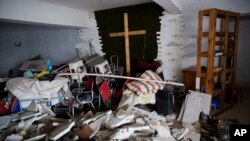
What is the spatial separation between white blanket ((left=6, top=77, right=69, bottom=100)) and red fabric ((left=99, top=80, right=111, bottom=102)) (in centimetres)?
81

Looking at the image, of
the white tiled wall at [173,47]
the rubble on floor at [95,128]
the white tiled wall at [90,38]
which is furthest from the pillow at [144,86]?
the white tiled wall at [90,38]

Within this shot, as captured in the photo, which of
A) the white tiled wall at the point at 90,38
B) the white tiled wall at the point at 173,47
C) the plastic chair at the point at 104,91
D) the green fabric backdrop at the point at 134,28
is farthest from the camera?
the white tiled wall at the point at 90,38

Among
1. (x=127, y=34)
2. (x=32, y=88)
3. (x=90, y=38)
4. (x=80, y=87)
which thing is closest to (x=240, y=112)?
(x=127, y=34)

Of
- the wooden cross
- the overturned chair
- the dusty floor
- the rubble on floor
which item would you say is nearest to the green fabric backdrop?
the wooden cross

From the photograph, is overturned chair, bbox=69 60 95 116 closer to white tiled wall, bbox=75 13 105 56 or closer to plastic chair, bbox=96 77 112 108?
plastic chair, bbox=96 77 112 108

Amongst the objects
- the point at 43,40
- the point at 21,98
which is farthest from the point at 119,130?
the point at 43,40

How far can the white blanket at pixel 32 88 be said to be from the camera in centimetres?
307

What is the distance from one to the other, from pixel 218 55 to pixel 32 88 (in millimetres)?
3275

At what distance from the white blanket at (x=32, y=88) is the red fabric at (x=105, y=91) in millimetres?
808

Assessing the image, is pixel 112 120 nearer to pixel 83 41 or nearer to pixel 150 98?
pixel 150 98

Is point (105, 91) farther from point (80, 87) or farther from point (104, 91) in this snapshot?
point (80, 87)

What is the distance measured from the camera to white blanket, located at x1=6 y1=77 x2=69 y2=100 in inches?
121

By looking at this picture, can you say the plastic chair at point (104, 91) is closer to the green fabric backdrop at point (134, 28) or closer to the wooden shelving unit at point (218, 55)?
the green fabric backdrop at point (134, 28)

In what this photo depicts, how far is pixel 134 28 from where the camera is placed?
4.38 m
